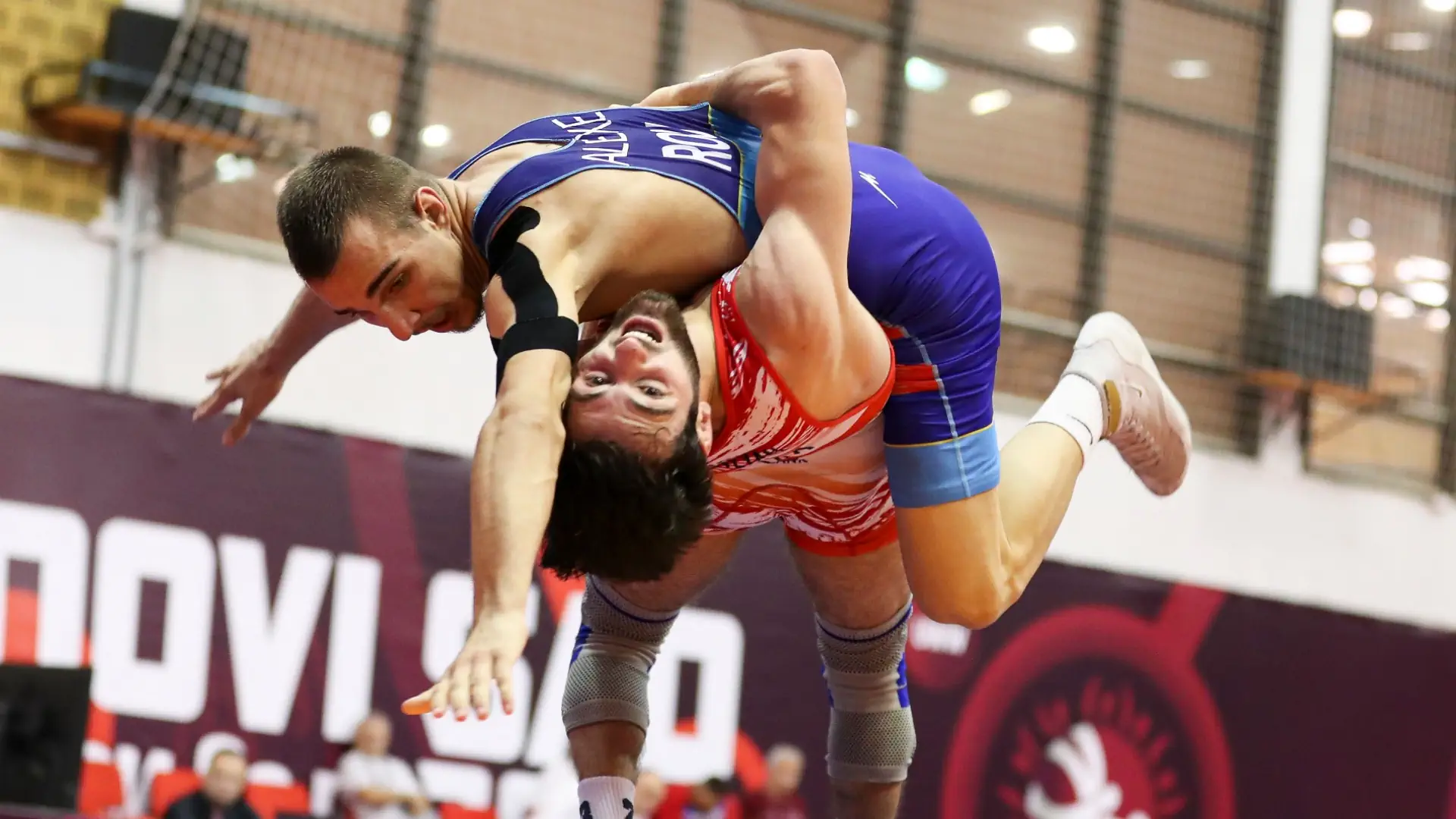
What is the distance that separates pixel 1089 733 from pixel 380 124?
159 inches

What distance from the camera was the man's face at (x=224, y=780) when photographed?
5102mm

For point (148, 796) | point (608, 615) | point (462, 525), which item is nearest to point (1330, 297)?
point (462, 525)

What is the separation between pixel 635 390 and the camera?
2.04 meters

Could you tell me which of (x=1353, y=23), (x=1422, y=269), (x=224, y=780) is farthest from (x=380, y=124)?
(x=1422, y=269)

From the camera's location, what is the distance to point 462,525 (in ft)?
19.1

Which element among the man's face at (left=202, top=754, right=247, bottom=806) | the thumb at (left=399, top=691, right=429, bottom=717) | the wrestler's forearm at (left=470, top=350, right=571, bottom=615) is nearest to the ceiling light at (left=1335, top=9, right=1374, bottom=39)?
the man's face at (left=202, top=754, right=247, bottom=806)

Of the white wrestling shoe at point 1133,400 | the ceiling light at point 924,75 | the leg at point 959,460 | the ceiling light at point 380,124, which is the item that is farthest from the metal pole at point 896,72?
the leg at point 959,460

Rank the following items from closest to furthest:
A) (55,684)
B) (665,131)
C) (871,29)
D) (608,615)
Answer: (665,131) → (608,615) → (55,684) → (871,29)

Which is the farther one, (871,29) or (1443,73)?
(1443,73)

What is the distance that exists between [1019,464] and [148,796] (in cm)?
347

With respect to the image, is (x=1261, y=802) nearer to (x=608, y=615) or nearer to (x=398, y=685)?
(x=398, y=685)

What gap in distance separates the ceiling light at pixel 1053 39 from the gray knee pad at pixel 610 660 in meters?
7.10

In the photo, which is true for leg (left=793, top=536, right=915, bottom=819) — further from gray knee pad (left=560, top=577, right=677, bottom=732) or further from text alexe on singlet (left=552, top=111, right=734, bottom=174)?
text alexe on singlet (left=552, top=111, right=734, bottom=174)

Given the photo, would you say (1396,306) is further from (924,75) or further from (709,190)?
(709,190)
